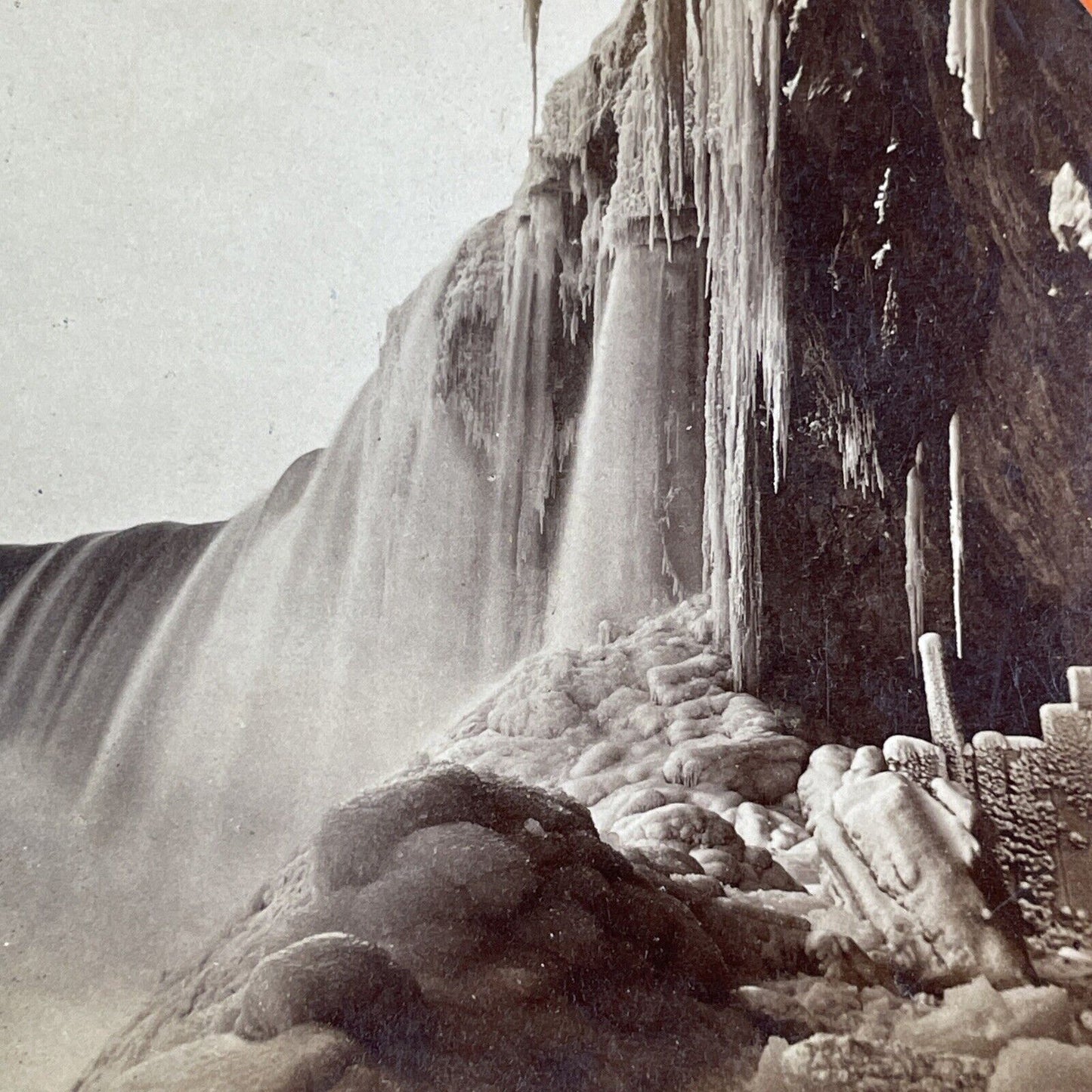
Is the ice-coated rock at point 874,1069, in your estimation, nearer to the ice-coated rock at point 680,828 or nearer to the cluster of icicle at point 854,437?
the ice-coated rock at point 680,828

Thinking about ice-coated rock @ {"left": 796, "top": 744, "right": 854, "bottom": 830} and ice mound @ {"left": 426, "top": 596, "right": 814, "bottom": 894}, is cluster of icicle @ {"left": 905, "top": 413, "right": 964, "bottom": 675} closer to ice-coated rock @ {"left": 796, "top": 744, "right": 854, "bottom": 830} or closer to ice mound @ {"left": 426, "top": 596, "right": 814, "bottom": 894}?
ice-coated rock @ {"left": 796, "top": 744, "right": 854, "bottom": 830}

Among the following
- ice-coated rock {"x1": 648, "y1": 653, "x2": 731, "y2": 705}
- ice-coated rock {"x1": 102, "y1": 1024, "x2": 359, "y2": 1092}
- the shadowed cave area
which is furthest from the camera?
ice-coated rock {"x1": 648, "y1": 653, "x2": 731, "y2": 705}

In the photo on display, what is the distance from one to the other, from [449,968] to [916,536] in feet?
6.26

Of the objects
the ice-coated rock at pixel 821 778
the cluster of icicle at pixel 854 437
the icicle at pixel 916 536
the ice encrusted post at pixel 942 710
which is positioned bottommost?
the ice-coated rock at pixel 821 778

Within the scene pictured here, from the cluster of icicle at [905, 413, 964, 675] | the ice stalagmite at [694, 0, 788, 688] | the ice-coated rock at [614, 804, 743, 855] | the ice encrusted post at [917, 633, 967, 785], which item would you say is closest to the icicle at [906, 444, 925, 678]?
the cluster of icicle at [905, 413, 964, 675]

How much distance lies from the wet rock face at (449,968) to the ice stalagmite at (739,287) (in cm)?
85

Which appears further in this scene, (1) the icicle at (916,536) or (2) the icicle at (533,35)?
(1) the icicle at (916,536)

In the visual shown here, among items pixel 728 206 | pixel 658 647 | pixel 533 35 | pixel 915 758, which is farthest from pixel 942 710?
pixel 533 35

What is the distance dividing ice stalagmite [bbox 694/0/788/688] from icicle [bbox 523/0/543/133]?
505mm

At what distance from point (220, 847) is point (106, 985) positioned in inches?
15.0

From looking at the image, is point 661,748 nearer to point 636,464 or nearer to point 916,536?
point 636,464

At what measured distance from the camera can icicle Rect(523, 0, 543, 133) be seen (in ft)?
7.71

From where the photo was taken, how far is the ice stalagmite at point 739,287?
8.29 feet

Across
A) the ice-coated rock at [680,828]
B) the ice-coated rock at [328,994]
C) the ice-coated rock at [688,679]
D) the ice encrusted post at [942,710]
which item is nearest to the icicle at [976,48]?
the ice encrusted post at [942,710]
